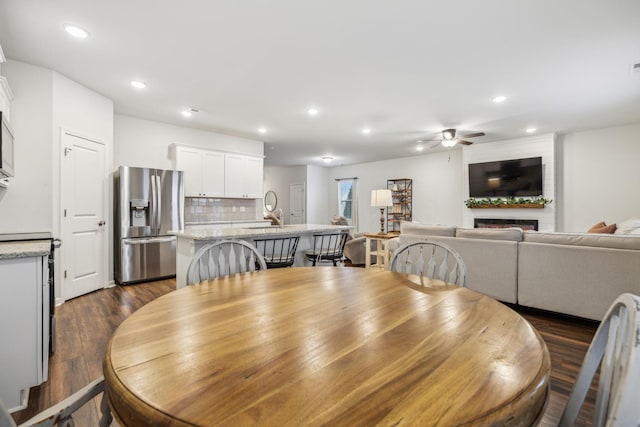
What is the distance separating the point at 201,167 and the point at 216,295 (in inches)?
180

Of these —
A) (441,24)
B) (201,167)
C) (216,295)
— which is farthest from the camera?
(201,167)

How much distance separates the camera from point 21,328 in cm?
Answer: 166

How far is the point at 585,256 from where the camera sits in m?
2.83

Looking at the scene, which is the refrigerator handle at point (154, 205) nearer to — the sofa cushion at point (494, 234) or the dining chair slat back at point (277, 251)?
the dining chair slat back at point (277, 251)

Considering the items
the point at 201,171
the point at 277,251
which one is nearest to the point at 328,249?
the point at 277,251

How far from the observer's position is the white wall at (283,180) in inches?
392

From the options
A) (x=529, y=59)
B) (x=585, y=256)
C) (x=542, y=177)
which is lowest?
(x=585, y=256)

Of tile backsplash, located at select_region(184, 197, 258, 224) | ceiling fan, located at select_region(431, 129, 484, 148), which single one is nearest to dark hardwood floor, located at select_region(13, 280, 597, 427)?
tile backsplash, located at select_region(184, 197, 258, 224)

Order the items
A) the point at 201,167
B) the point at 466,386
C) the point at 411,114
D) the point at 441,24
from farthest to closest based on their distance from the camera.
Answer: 1. the point at 201,167
2. the point at 411,114
3. the point at 441,24
4. the point at 466,386

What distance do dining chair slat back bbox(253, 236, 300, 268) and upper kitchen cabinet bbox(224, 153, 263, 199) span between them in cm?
283

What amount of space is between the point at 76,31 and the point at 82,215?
83.3 inches

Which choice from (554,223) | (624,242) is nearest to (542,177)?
(554,223)

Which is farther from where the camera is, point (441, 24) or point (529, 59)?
point (529, 59)

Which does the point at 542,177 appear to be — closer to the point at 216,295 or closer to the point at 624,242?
the point at 624,242
